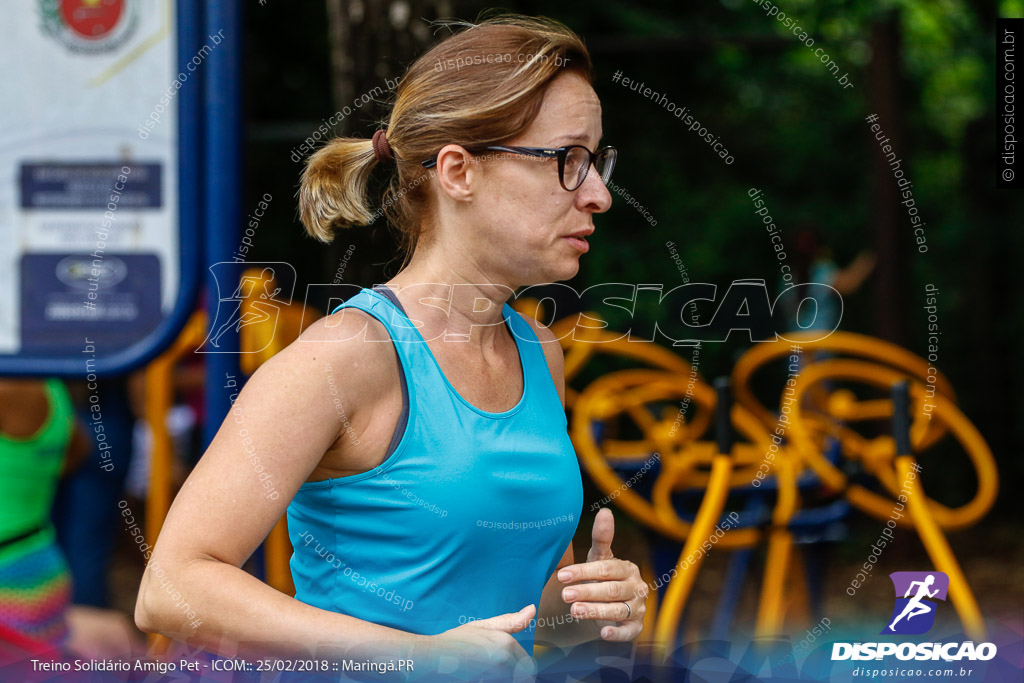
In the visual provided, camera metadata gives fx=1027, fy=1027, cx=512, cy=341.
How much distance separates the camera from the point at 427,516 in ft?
3.78

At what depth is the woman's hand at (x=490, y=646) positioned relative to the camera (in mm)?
1005

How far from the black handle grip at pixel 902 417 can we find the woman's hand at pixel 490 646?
52.6 inches

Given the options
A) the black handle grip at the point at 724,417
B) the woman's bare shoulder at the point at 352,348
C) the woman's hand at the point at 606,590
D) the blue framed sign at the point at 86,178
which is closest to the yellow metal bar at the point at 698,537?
the black handle grip at the point at 724,417

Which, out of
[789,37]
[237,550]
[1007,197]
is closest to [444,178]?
[237,550]

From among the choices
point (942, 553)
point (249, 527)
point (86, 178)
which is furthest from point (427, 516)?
point (942, 553)

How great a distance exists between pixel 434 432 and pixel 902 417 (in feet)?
4.39

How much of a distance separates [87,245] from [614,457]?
5.95 ft

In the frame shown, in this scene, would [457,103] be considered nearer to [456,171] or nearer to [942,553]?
[456,171]

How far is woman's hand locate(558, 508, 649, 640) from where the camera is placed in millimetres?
1146

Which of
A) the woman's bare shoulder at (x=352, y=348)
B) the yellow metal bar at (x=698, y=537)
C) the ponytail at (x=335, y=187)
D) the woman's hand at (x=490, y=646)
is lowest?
the yellow metal bar at (x=698, y=537)

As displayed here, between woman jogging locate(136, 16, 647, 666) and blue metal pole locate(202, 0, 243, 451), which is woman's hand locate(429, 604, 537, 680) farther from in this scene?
blue metal pole locate(202, 0, 243, 451)

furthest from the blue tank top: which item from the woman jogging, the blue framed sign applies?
the blue framed sign

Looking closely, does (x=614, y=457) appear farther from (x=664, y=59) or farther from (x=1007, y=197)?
(x=1007, y=197)

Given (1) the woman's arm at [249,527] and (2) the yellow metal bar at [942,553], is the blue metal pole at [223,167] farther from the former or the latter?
(2) the yellow metal bar at [942,553]
